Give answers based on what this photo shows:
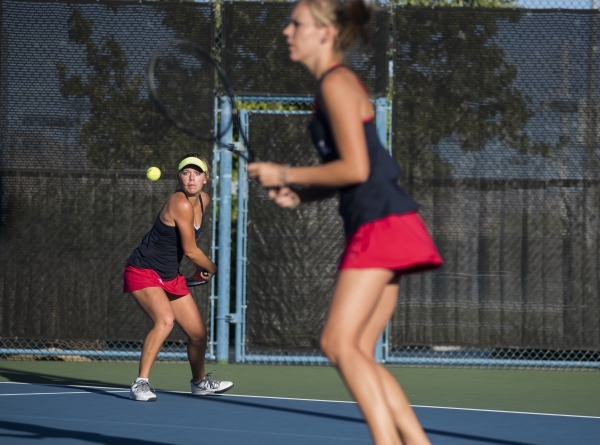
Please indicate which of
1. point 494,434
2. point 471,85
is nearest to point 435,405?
point 494,434

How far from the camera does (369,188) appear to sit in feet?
10.2

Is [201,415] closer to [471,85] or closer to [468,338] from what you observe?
[468,338]

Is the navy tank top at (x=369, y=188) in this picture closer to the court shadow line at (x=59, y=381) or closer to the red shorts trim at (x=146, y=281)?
the red shorts trim at (x=146, y=281)

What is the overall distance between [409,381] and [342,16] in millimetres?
4682

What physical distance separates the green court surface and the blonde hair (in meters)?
3.52

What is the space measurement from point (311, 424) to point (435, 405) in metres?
1.17

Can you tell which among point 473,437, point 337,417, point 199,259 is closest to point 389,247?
point 473,437

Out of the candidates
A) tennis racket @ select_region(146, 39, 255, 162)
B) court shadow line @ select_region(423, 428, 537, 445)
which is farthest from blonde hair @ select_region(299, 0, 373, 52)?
tennis racket @ select_region(146, 39, 255, 162)

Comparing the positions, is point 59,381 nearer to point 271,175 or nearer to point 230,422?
point 230,422

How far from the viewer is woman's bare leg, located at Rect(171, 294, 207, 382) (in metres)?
6.16

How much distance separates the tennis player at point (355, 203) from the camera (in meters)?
3.00

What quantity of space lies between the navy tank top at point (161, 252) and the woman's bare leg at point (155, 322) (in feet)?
0.46

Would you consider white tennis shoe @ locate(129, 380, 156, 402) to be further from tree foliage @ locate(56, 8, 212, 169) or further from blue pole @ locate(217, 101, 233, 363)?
tree foliage @ locate(56, 8, 212, 169)

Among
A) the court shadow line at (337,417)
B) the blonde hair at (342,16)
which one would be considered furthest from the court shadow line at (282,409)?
the blonde hair at (342,16)
